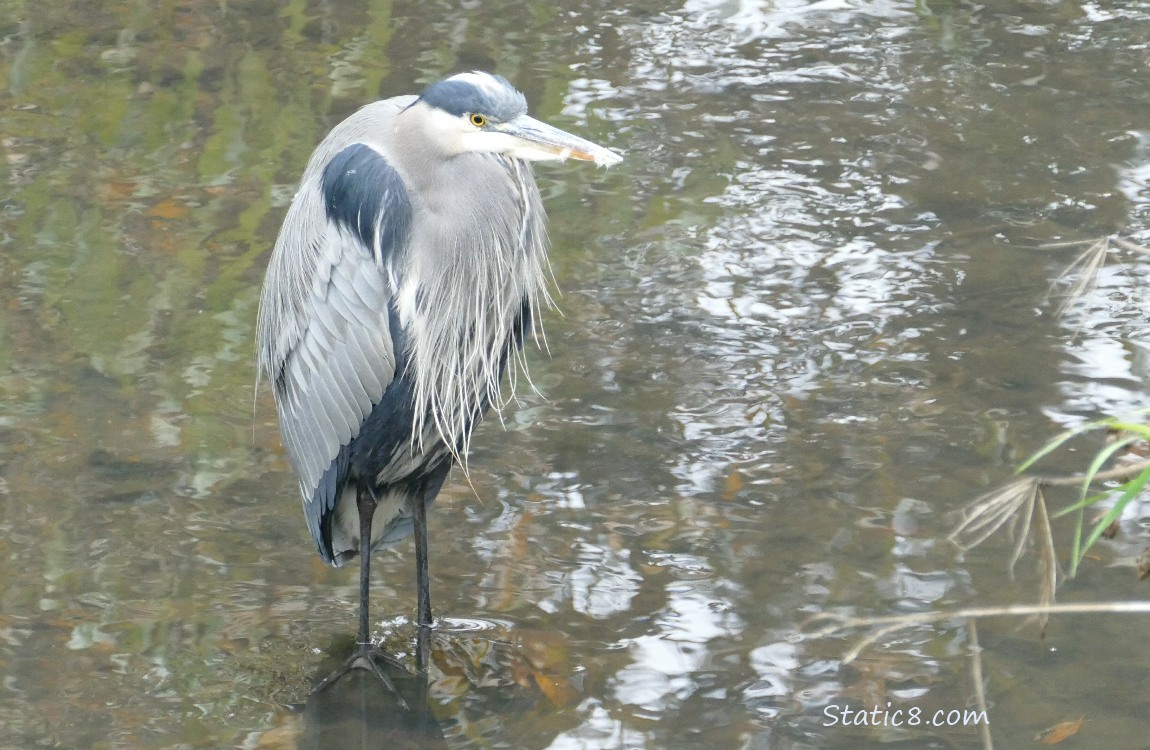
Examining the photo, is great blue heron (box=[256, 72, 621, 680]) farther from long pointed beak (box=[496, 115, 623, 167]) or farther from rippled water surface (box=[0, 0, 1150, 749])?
rippled water surface (box=[0, 0, 1150, 749])

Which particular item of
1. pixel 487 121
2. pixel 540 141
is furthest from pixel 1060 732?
pixel 487 121

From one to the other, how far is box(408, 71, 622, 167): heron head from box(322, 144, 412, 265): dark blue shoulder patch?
18 cm

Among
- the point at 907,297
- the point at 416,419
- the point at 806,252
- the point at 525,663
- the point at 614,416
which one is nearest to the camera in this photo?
the point at 416,419

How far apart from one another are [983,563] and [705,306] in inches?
66.8

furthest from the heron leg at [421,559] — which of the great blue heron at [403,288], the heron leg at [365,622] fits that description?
the heron leg at [365,622]

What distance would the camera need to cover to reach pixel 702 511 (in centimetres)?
438

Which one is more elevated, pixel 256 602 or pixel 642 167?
pixel 642 167

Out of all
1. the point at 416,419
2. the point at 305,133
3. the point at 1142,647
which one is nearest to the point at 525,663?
the point at 416,419

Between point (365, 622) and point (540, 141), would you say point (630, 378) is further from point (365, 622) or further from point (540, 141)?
point (540, 141)

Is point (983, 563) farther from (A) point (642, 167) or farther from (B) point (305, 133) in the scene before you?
(B) point (305, 133)

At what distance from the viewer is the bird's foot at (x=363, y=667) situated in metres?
3.74

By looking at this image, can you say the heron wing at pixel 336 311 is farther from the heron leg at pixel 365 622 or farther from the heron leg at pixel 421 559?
the heron leg at pixel 421 559

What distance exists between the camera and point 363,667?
12.4ft

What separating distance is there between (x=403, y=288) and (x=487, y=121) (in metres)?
0.47
